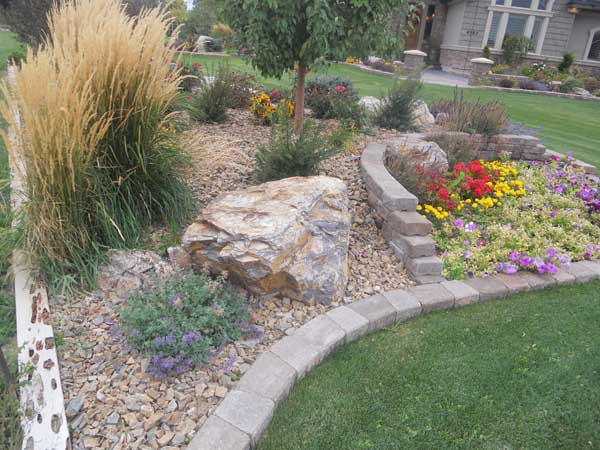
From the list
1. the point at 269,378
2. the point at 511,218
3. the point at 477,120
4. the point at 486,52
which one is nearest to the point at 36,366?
the point at 269,378

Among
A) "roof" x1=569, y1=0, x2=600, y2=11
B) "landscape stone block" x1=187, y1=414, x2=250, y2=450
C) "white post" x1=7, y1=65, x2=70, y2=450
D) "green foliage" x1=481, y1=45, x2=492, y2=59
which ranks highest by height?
"roof" x1=569, y1=0, x2=600, y2=11

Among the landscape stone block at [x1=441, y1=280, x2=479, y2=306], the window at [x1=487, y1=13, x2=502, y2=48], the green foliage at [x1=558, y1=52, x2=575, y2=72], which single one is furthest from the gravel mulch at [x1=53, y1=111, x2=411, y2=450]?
the window at [x1=487, y1=13, x2=502, y2=48]

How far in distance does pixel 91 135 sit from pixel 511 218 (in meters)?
3.24

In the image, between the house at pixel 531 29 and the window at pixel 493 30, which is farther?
the window at pixel 493 30

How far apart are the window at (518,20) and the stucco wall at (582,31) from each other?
1537 millimetres

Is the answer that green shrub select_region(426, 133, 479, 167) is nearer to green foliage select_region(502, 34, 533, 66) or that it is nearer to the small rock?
the small rock

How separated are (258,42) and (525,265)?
102 inches

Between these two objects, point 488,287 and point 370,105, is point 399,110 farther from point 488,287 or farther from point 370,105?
point 488,287

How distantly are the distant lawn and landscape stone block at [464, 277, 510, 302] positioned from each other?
3030mm

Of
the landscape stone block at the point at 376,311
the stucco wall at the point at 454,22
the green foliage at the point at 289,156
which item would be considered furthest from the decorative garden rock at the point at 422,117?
the stucco wall at the point at 454,22

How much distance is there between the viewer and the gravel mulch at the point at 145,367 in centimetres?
164

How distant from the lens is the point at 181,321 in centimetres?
198

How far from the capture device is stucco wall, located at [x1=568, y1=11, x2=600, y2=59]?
17.1 m

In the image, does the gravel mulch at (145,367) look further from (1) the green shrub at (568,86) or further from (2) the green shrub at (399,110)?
(1) the green shrub at (568,86)
